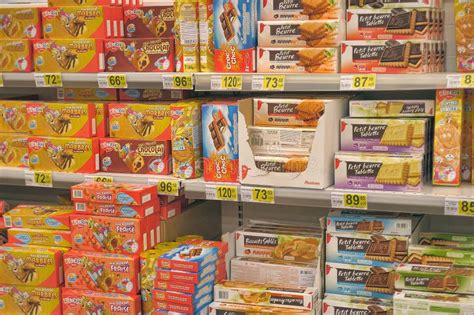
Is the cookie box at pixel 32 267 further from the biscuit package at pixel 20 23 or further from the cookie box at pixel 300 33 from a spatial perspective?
the cookie box at pixel 300 33

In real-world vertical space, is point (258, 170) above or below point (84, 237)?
above

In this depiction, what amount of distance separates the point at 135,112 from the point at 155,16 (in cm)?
43

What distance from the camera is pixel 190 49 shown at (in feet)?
9.60

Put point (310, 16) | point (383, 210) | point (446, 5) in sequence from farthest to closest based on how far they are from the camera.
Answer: point (446, 5)
point (310, 16)
point (383, 210)

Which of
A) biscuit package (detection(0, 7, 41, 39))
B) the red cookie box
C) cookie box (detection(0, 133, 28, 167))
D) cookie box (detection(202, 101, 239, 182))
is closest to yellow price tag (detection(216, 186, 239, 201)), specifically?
cookie box (detection(202, 101, 239, 182))

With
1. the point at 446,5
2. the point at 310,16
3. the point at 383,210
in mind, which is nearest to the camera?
the point at 383,210

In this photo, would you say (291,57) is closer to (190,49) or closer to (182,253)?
(190,49)

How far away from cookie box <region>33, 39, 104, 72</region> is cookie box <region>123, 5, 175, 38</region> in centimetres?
16

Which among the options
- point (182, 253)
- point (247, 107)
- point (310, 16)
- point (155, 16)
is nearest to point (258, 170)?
point (247, 107)

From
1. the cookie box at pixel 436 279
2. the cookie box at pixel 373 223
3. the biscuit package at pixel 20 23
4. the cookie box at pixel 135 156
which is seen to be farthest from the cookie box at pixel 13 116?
the cookie box at pixel 436 279

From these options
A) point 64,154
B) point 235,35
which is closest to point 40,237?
point 64,154

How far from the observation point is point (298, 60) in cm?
276

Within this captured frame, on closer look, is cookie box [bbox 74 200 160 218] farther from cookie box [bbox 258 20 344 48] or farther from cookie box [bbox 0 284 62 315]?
cookie box [bbox 258 20 344 48]

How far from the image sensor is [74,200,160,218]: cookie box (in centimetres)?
285
